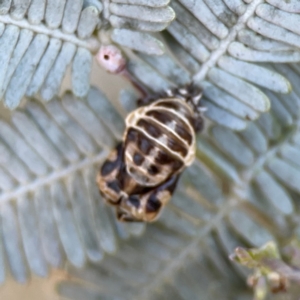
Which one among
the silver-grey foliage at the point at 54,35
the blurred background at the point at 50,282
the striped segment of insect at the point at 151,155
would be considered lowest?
the blurred background at the point at 50,282

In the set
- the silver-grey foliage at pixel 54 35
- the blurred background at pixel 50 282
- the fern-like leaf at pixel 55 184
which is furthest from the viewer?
the blurred background at pixel 50 282

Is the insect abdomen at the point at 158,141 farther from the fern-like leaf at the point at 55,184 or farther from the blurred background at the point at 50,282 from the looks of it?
the blurred background at the point at 50,282

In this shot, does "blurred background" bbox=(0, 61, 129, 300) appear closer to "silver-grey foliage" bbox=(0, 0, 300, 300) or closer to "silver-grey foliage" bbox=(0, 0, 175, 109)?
"silver-grey foliage" bbox=(0, 0, 300, 300)

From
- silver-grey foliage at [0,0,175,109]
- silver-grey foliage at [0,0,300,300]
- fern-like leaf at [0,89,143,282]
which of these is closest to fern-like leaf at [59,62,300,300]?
silver-grey foliage at [0,0,300,300]

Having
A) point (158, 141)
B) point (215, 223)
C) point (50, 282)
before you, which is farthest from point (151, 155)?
point (50, 282)

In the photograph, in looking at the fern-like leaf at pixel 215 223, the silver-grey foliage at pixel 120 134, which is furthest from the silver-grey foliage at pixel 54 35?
the fern-like leaf at pixel 215 223

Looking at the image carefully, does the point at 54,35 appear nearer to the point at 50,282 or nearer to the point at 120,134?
the point at 120,134
